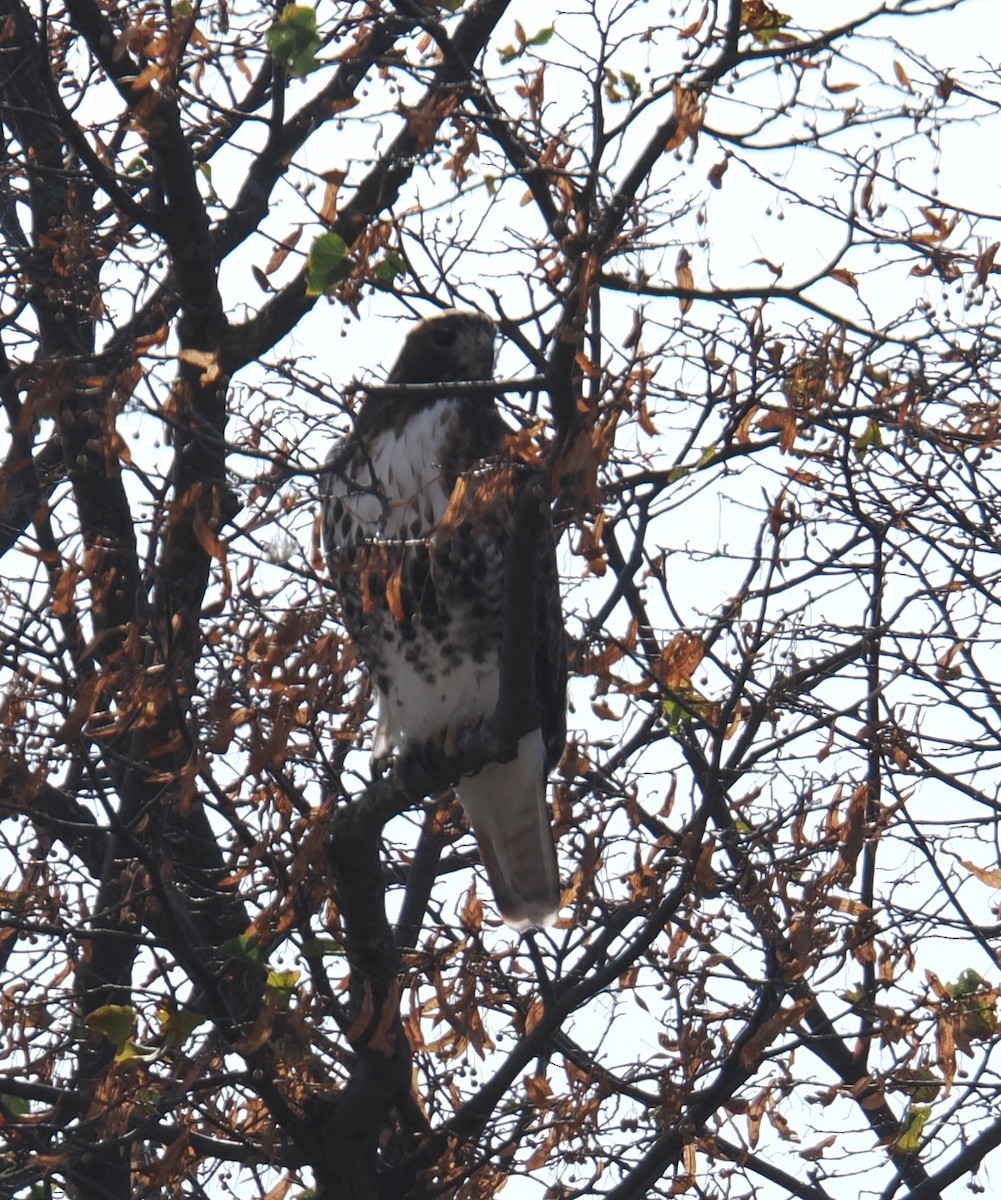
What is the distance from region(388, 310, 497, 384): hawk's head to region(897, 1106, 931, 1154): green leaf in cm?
213

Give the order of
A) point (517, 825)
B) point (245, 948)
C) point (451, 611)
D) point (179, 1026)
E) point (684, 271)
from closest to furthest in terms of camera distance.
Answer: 1. point (684, 271)
2. point (179, 1026)
3. point (245, 948)
4. point (451, 611)
5. point (517, 825)

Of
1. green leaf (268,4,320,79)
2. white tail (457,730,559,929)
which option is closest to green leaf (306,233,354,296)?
green leaf (268,4,320,79)

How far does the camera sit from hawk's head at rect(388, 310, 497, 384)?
4.48 m

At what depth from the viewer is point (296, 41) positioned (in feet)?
9.71

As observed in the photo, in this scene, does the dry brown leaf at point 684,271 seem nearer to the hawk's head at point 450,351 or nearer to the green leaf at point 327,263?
the green leaf at point 327,263

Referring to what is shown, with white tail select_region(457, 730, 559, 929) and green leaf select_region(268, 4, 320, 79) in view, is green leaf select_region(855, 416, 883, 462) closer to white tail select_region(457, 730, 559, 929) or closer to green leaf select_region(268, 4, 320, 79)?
white tail select_region(457, 730, 559, 929)

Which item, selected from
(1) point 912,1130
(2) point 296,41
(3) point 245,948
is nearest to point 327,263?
(2) point 296,41

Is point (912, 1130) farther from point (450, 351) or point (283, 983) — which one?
point (450, 351)

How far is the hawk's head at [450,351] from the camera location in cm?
448

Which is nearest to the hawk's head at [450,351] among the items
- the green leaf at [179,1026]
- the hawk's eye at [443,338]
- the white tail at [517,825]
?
the hawk's eye at [443,338]

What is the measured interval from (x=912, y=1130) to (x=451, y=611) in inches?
64.5

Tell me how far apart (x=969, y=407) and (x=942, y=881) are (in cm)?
112

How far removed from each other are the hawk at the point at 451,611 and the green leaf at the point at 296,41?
913 mm

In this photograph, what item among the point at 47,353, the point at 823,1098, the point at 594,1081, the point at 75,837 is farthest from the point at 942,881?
the point at 47,353
